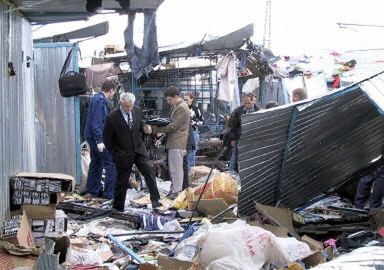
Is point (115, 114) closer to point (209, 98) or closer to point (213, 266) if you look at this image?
point (213, 266)

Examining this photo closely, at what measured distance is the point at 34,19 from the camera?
717 cm

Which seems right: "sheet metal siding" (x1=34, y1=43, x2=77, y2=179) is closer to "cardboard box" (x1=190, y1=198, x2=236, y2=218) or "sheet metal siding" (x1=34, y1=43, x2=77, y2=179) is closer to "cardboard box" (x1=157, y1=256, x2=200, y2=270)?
"cardboard box" (x1=190, y1=198, x2=236, y2=218)

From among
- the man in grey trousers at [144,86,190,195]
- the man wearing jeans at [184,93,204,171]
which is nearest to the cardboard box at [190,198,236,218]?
the man in grey trousers at [144,86,190,195]

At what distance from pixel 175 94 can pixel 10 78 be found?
347 cm

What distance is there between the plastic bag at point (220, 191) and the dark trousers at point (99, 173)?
149 centimetres

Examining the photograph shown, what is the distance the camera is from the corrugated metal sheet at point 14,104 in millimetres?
5617

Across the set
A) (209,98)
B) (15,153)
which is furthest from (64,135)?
(209,98)

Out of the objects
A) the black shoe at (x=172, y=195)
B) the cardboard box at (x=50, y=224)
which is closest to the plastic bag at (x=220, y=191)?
the black shoe at (x=172, y=195)

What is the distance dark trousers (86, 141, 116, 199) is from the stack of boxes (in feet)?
9.77

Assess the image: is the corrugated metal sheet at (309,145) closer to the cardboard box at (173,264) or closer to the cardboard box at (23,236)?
the cardboard box at (173,264)

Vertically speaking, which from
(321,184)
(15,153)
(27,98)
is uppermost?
(27,98)

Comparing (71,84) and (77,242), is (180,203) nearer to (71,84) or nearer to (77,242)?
(77,242)

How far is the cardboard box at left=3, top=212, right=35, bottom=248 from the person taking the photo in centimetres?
511

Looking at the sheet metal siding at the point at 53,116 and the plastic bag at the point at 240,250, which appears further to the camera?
the sheet metal siding at the point at 53,116
